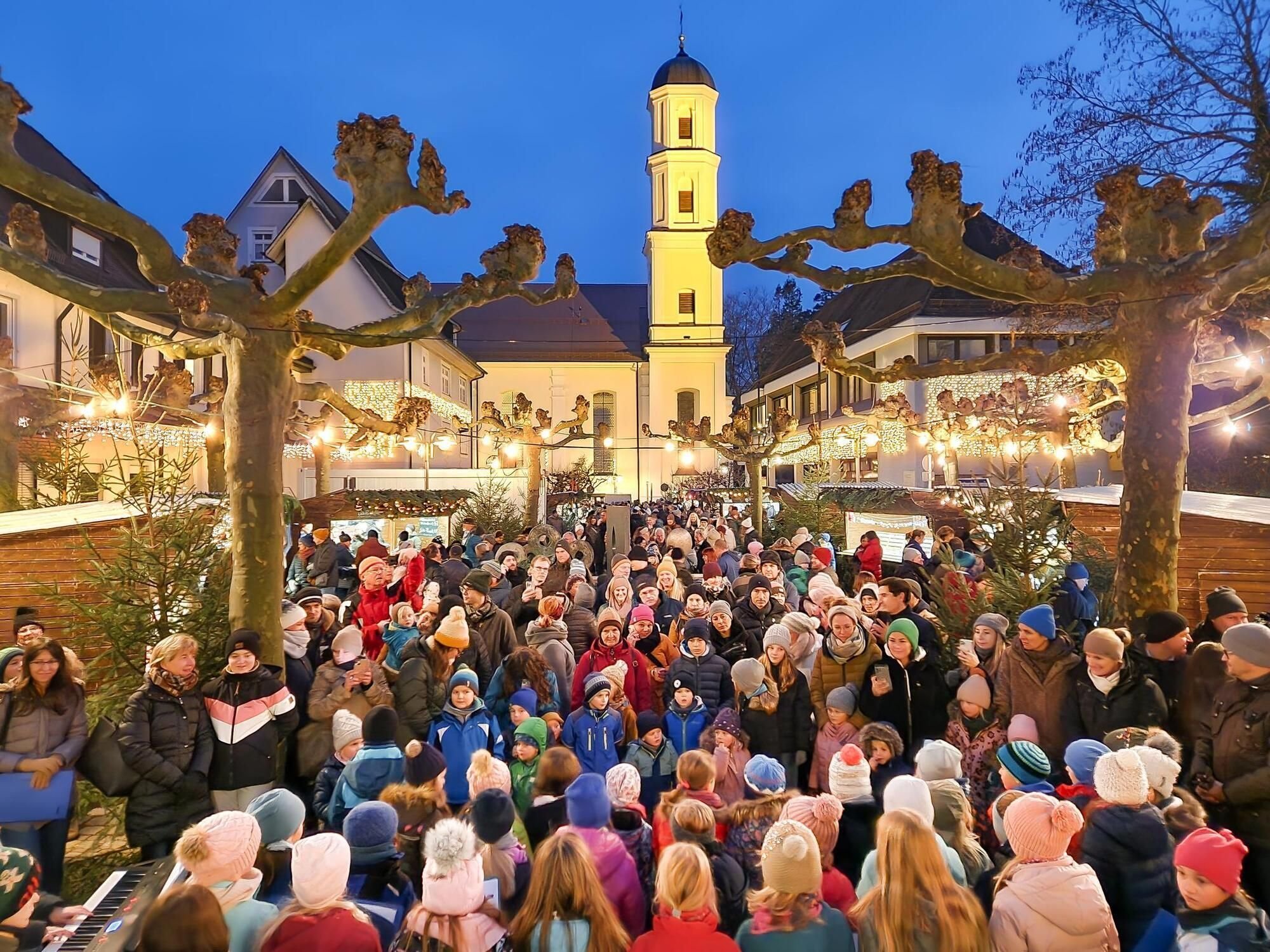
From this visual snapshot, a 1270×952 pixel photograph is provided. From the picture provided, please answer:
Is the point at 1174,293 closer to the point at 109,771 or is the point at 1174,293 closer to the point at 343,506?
the point at 109,771

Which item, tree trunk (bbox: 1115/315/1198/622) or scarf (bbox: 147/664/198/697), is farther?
tree trunk (bbox: 1115/315/1198/622)

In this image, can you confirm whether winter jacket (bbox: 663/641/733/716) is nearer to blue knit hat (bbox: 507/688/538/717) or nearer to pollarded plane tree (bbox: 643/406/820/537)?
blue knit hat (bbox: 507/688/538/717)

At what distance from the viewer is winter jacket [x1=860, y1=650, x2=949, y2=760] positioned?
5.68 metres

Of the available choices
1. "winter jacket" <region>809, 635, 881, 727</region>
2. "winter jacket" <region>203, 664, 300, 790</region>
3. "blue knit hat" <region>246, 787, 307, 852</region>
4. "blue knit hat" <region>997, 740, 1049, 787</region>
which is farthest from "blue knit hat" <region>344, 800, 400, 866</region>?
"winter jacket" <region>809, 635, 881, 727</region>

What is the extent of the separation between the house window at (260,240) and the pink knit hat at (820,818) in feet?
110

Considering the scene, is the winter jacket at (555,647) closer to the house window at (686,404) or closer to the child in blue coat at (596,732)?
the child in blue coat at (596,732)

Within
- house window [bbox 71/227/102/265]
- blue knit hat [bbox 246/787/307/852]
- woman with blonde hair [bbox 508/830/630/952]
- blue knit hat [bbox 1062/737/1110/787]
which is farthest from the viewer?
house window [bbox 71/227/102/265]

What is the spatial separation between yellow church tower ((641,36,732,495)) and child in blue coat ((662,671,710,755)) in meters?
41.9

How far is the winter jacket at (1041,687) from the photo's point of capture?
17.2ft

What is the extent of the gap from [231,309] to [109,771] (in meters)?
3.35

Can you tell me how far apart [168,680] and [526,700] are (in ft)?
7.30

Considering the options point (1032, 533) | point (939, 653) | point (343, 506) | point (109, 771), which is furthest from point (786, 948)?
point (343, 506)

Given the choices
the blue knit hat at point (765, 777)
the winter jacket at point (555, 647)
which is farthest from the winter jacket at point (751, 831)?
the winter jacket at point (555, 647)

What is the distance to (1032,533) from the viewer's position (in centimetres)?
816
